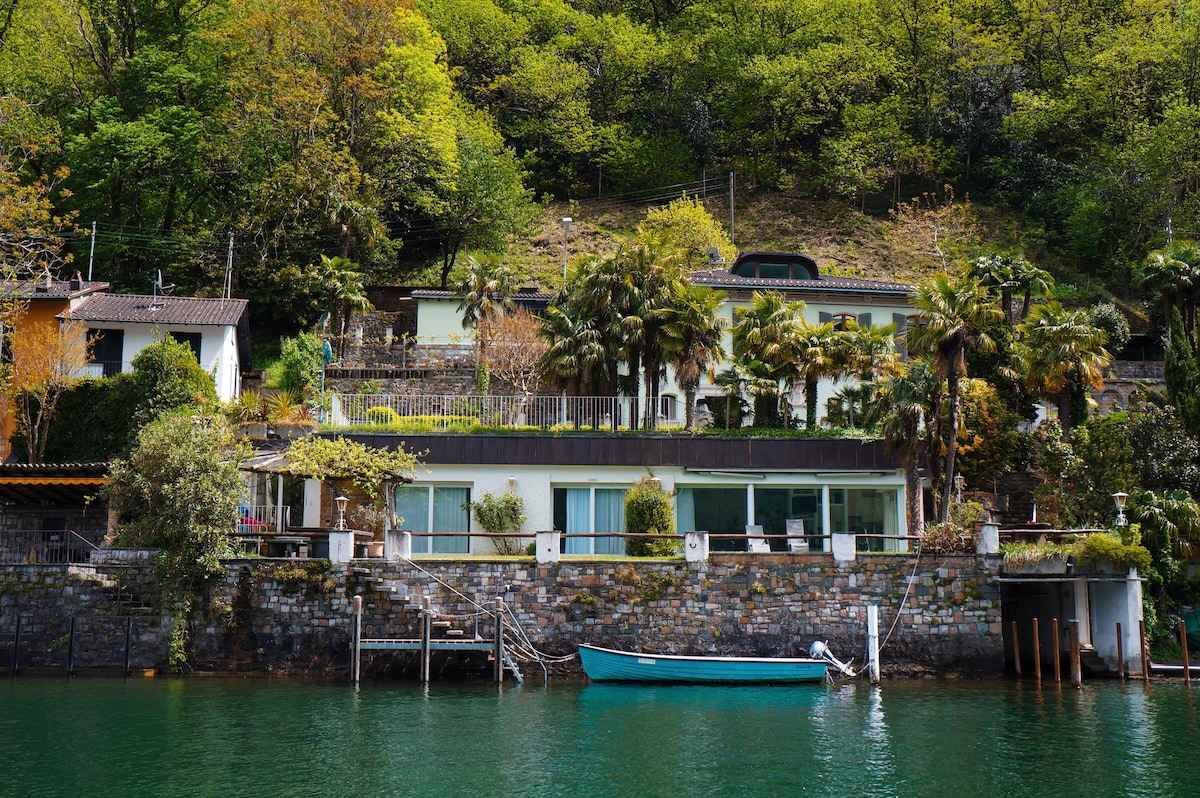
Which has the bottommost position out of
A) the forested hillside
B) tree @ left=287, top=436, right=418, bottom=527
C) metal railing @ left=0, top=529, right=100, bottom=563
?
metal railing @ left=0, top=529, right=100, bottom=563

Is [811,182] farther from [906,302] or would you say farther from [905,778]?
[905,778]

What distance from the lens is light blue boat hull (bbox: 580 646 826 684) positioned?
29.1 m

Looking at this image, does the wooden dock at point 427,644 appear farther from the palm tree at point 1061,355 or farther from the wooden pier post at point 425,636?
the palm tree at point 1061,355

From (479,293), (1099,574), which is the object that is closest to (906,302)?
(479,293)

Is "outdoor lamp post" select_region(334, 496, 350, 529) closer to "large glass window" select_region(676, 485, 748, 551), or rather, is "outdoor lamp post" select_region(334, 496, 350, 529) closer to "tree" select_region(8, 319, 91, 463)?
"large glass window" select_region(676, 485, 748, 551)

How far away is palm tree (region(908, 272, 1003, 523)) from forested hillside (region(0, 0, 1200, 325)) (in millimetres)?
26055

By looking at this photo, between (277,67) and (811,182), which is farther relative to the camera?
(811,182)

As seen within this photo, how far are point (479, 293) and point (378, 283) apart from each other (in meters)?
13.0

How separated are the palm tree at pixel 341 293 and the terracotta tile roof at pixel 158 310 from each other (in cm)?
588

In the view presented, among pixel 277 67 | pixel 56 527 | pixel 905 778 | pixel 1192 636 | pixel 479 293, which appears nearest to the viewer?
pixel 905 778

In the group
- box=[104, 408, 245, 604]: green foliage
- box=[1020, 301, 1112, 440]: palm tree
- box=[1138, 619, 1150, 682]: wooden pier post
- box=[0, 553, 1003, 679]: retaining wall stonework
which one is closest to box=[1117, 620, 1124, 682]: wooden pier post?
box=[1138, 619, 1150, 682]: wooden pier post

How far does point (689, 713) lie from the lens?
84.6ft

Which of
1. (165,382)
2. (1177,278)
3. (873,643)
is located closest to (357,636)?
(873,643)

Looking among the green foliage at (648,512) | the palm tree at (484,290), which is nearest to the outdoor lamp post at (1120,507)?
the green foliage at (648,512)
